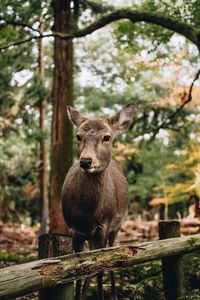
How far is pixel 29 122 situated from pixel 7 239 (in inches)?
176

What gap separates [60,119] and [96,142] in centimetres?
440

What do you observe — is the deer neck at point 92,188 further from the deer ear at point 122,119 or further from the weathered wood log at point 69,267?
the weathered wood log at point 69,267

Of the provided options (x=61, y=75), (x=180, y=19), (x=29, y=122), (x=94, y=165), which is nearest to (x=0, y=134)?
(x=29, y=122)

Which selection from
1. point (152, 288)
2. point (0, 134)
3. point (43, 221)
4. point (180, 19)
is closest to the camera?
point (152, 288)

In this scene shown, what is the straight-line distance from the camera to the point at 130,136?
1656 cm

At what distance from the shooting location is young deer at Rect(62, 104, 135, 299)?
10.4 feet

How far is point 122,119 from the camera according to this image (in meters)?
3.71

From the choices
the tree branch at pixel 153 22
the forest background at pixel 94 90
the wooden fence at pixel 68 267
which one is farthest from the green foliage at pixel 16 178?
the wooden fence at pixel 68 267

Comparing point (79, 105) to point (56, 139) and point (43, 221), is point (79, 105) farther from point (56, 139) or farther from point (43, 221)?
point (56, 139)

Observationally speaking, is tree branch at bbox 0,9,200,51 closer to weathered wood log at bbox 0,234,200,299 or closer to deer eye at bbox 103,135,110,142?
deer eye at bbox 103,135,110,142

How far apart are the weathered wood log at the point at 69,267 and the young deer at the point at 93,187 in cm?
65

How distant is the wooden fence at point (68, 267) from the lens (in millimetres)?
1901

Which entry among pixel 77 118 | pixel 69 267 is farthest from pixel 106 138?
pixel 69 267

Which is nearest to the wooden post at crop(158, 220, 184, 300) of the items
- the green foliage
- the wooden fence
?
the wooden fence
